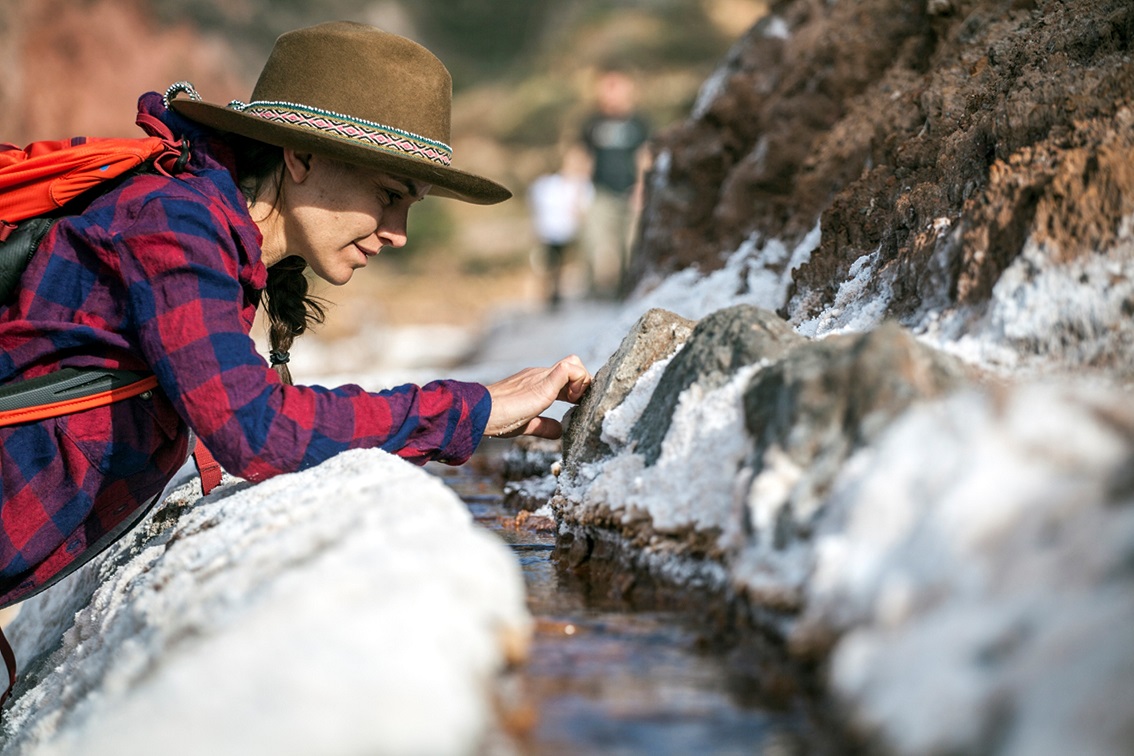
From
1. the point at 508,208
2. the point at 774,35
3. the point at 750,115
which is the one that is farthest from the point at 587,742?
the point at 508,208

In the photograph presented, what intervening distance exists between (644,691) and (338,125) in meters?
1.33

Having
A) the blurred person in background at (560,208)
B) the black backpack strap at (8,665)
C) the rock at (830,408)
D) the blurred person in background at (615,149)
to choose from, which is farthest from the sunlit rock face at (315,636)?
the blurred person in background at (560,208)

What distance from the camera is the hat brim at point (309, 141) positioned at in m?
2.12

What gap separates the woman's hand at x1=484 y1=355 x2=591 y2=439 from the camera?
235cm

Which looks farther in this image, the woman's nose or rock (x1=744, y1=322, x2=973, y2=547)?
the woman's nose

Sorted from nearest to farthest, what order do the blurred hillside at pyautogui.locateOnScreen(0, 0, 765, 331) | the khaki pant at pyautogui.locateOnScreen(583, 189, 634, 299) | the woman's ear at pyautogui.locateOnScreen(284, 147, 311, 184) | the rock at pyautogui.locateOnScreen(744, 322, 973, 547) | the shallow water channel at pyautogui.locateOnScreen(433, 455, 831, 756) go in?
the shallow water channel at pyautogui.locateOnScreen(433, 455, 831, 756) → the rock at pyautogui.locateOnScreen(744, 322, 973, 547) → the woman's ear at pyautogui.locateOnScreen(284, 147, 311, 184) → the khaki pant at pyautogui.locateOnScreen(583, 189, 634, 299) → the blurred hillside at pyautogui.locateOnScreen(0, 0, 765, 331)

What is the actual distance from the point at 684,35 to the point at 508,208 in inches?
205

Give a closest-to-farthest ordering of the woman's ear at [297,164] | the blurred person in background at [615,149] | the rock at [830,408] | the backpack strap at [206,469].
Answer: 1. the rock at [830,408]
2. the woman's ear at [297,164]
3. the backpack strap at [206,469]
4. the blurred person in background at [615,149]

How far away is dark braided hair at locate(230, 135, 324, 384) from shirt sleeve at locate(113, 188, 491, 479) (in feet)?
0.86

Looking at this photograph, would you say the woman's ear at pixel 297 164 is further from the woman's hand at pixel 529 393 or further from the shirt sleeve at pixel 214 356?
the woman's hand at pixel 529 393

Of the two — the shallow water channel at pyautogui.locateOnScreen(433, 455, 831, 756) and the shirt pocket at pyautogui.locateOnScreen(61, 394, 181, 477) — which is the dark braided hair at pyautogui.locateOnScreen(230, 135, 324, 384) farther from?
the shallow water channel at pyautogui.locateOnScreen(433, 455, 831, 756)

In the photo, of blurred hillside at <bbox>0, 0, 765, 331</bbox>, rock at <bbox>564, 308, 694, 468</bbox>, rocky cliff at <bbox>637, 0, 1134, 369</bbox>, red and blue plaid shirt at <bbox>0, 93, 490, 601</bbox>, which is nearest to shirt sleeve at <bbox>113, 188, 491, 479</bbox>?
red and blue plaid shirt at <bbox>0, 93, 490, 601</bbox>

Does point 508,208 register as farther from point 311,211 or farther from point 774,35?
point 311,211

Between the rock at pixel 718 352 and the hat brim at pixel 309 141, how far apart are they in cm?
68
